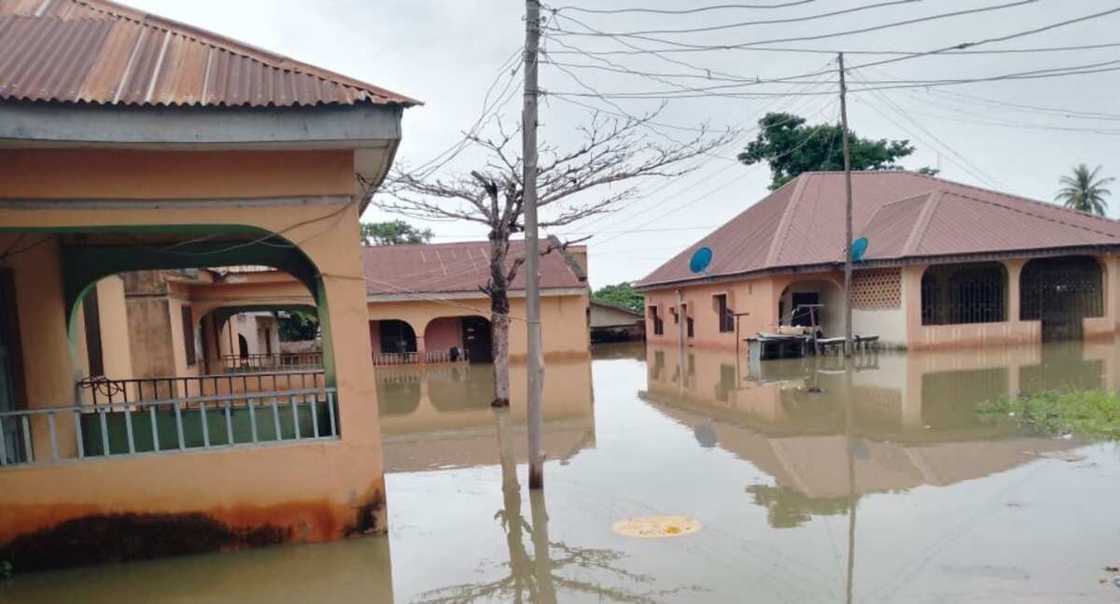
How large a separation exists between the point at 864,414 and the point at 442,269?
659 inches

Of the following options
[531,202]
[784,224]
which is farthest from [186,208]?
[784,224]

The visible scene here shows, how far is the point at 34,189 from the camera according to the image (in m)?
4.89

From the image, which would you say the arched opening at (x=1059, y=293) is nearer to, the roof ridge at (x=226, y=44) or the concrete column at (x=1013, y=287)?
the concrete column at (x=1013, y=287)

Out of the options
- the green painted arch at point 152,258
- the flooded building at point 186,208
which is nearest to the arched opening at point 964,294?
the green painted arch at point 152,258

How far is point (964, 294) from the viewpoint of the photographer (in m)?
20.4

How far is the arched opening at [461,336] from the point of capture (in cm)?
2345

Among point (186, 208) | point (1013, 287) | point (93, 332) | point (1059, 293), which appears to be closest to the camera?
point (186, 208)

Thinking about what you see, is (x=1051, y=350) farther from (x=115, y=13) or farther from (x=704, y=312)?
(x=115, y=13)

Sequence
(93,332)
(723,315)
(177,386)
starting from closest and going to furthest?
(93,332) → (177,386) → (723,315)

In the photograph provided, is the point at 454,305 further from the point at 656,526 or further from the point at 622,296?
the point at 622,296

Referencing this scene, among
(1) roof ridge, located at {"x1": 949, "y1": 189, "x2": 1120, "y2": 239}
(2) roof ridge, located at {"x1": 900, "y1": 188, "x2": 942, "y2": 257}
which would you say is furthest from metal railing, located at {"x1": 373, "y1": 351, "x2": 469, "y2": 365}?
(1) roof ridge, located at {"x1": 949, "y1": 189, "x2": 1120, "y2": 239}

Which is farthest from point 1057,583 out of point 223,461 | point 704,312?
point 704,312

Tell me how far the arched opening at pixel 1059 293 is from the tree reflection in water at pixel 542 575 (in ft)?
69.2

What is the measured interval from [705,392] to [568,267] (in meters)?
9.88
